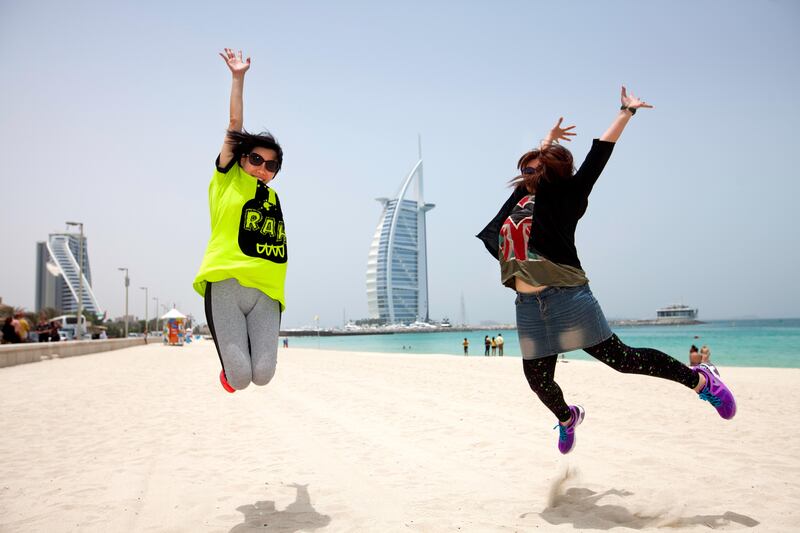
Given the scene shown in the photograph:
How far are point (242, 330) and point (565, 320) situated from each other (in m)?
2.05

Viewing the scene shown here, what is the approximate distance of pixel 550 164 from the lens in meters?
3.34

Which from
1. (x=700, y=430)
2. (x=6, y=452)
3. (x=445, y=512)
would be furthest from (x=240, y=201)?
(x=700, y=430)

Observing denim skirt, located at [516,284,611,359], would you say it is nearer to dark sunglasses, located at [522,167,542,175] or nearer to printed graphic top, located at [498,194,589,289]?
printed graphic top, located at [498,194,589,289]

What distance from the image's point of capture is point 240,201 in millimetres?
3490

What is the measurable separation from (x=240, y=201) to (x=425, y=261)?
130 meters

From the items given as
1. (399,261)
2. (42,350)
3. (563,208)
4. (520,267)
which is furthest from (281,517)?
(399,261)

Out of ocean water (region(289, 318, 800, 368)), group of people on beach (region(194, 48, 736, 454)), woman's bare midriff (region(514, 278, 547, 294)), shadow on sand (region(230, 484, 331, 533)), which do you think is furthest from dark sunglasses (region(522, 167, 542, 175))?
ocean water (region(289, 318, 800, 368))

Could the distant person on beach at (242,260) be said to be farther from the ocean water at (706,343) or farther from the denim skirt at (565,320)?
the ocean water at (706,343)

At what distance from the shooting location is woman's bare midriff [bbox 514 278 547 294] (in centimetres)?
327

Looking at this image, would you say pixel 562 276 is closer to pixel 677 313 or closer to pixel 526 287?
pixel 526 287

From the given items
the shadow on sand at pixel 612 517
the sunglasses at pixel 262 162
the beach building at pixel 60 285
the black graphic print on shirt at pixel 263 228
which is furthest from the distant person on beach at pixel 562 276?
the beach building at pixel 60 285

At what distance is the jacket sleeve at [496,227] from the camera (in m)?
3.58

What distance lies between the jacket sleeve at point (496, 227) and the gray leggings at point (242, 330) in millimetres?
1541

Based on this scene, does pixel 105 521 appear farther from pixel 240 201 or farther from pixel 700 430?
pixel 700 430
